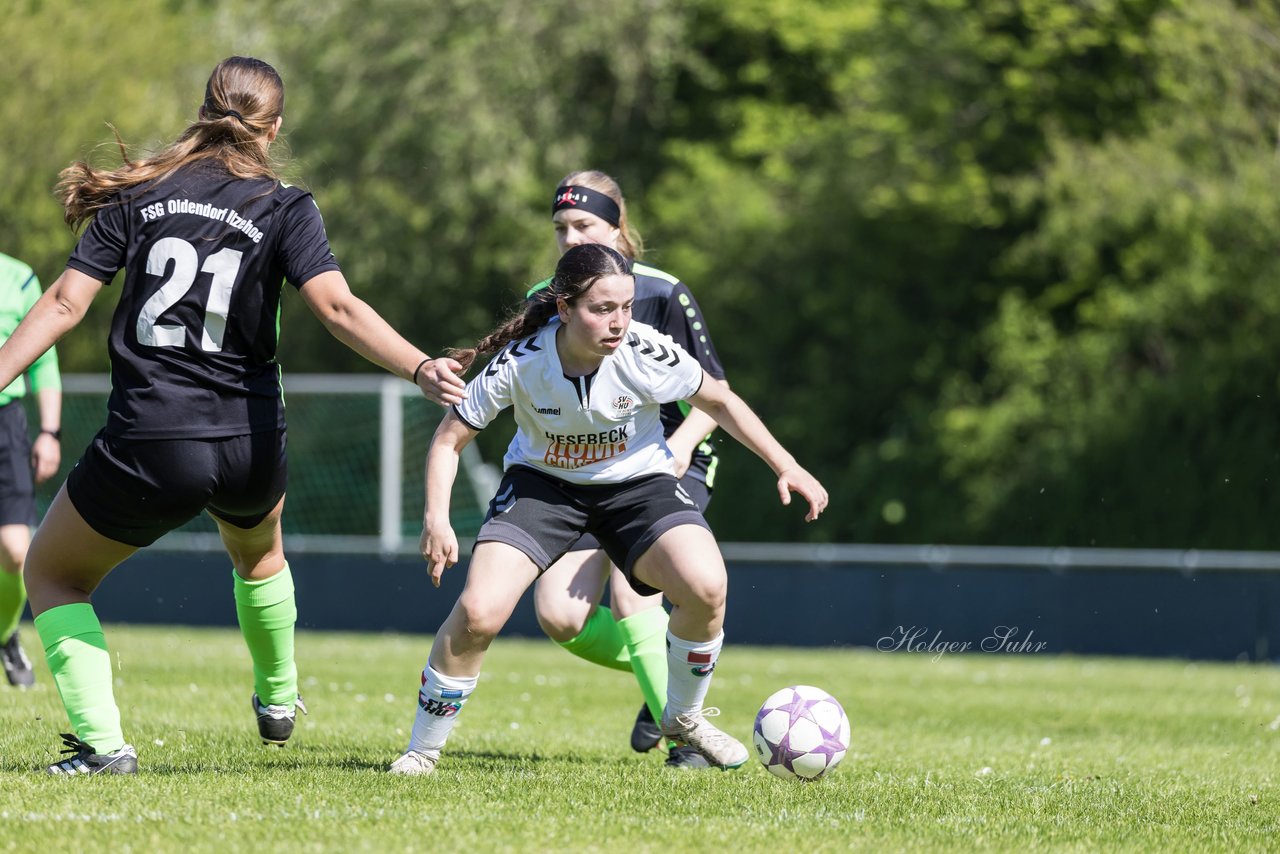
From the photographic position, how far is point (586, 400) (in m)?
5.43

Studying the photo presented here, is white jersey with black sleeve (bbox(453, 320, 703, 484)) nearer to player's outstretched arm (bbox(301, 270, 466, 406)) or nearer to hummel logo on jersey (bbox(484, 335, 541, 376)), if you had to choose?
hummel logo on jersey (bbox(484, 335, 541, 376))

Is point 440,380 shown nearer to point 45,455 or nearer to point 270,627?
point 270,627

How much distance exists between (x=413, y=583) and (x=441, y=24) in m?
9.17

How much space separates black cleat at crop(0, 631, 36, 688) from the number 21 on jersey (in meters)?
4.07

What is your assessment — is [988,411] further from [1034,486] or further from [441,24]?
[441,24]

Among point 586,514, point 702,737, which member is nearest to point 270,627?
point 586,514

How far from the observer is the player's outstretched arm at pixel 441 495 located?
16.7ft

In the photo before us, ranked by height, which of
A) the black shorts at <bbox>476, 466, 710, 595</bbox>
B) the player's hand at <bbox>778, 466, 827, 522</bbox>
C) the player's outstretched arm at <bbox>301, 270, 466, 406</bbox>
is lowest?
the black shorts at <bbox>476, 466, 710, 595</bbox>

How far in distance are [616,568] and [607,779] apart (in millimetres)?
1037

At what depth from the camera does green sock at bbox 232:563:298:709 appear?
18.9 ft

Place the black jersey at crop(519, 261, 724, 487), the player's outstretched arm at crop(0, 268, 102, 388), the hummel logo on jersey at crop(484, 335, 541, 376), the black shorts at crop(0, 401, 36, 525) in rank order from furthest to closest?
the black shorts at crop(0, 401, 36, 525), the black jersey at crop(519, 261, 724, 487), the hummel logo on jersey at crop(484, 335, 541, 376), the player's outstretched arm at crop(0, 268, 102, 388)

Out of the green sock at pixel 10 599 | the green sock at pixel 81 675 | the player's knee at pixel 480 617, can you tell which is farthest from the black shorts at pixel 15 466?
the player's knee at pixel 480 617

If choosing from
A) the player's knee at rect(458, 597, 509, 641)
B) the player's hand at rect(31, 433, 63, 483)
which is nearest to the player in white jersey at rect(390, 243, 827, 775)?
the player's knee at rect(458, 597, 509, 641)

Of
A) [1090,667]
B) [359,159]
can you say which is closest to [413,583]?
[1090,667]
